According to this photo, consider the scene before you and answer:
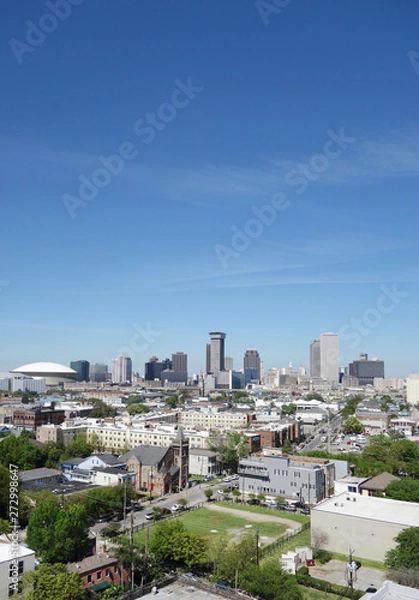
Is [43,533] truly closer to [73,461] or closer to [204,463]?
[73,461]

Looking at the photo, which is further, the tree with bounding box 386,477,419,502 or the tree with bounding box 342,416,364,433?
the tree with bounding box 342,416,364,433

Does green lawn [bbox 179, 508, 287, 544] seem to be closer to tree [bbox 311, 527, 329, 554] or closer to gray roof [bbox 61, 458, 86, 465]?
tree [bbox 311, 527, 329, 554]

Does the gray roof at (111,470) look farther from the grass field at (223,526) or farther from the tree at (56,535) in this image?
the tree at (56,535)

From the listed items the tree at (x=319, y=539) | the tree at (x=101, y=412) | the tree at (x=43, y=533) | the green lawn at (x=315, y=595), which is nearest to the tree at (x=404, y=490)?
the tree at (x=319, y=539)

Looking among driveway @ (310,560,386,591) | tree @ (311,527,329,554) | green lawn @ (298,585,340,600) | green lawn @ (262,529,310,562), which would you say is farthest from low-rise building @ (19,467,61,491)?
green lawn @ (298,585,340,600)

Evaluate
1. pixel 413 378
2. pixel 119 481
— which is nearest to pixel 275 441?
pixel 119 481

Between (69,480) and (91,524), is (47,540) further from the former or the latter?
(69,480)
